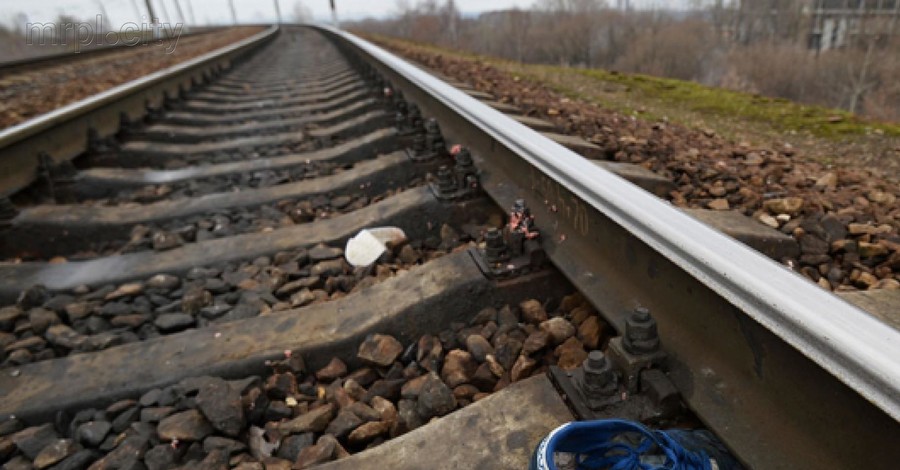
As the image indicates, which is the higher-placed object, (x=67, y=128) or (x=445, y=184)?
(x=67, y=128)

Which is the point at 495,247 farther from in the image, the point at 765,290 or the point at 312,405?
the point at 765,290

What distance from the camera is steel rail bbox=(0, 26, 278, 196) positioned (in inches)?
126

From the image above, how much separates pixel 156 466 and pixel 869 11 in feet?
112

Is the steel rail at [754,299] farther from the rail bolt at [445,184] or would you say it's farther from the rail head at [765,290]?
the rail bolt at [445,184]

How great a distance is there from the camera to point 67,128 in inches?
150

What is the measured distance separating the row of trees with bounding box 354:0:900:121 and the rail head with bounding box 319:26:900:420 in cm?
1515

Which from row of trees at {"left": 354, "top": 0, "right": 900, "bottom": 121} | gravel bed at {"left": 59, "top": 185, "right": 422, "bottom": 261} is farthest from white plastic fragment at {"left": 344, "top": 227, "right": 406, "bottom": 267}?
row of trees at {"left": 354, "top": 0, "right": 900, "bottom": 121}

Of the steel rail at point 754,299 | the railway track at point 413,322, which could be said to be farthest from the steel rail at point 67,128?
the steel rail at point 754,299

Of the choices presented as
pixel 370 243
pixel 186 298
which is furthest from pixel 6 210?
pixel 370 243

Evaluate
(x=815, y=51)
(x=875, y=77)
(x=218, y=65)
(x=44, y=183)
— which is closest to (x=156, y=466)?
(x=44, y=183)

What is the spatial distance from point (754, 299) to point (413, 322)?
43.7 inches

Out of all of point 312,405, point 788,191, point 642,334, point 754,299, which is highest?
point 754,299

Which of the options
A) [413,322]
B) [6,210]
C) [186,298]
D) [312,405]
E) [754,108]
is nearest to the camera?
[312,405]

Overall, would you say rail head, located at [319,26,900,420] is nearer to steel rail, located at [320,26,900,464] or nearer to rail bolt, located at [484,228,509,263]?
steel rail, located at [320,26,900,464]
